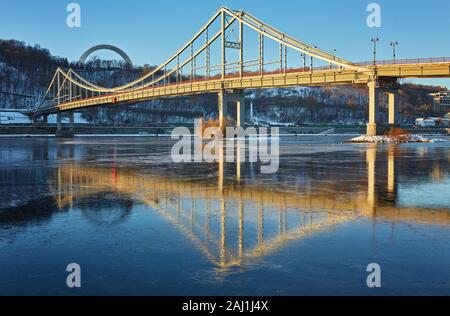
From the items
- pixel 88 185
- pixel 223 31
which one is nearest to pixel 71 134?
pixel 223 31

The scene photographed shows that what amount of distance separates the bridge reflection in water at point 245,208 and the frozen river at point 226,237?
0.10ft

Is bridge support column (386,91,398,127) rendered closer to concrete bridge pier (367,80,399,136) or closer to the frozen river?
concrete bridge pier (367,80,399,136)

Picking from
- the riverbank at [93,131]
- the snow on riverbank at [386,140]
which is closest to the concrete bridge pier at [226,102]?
the snow on riverbank at [386,140]

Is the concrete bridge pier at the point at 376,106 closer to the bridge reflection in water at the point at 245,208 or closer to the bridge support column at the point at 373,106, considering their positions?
the bridge support column at the point at 373,106

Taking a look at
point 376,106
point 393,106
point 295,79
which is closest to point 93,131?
point 295,79

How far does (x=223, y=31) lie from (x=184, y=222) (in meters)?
71.7

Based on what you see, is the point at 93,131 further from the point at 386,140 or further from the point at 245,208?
the point at 245,208

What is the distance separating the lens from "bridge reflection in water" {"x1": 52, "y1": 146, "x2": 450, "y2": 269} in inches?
301

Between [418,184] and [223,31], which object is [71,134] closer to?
[223,31]

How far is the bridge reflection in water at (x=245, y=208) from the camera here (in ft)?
25.1

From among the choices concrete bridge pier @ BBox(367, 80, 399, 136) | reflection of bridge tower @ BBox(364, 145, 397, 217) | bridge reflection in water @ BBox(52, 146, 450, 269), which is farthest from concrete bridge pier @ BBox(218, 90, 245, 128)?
bridge reflection in water @ BBox(52, 146, 450, 269)

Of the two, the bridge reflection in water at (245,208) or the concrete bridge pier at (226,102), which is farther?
the concrete bridge pier at (226,102)

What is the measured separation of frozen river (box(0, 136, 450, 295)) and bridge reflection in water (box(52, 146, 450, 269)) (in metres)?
0.03

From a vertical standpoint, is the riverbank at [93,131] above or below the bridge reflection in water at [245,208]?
above
